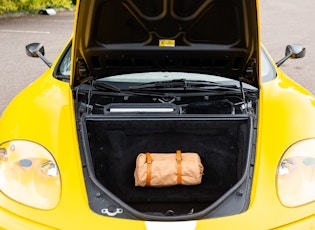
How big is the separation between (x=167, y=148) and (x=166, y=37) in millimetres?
685

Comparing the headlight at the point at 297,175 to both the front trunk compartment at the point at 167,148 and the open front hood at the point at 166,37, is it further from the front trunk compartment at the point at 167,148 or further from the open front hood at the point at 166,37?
the open front hood at the point at 166,37

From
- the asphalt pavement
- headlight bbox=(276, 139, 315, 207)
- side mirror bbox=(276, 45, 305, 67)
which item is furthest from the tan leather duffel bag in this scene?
→ the asphalt pavement

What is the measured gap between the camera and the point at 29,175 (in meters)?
2.48

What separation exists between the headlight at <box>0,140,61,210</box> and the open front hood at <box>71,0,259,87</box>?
624 millimetres

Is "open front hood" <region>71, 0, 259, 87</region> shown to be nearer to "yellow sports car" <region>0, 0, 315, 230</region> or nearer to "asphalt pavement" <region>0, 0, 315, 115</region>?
"yellow sports car" <region>0, 0, 315, 230</region>

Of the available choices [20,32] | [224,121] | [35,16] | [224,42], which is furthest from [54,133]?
[35,16]

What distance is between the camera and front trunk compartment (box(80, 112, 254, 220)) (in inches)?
112

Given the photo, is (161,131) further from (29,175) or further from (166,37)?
(29,175)

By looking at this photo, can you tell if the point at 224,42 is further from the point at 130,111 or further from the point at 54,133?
the point at 54,133

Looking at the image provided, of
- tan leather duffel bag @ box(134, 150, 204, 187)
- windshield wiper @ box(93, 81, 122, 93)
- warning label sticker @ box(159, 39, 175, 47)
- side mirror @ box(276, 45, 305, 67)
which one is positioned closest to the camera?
tan leather duffel bag @ box(134, 150, 204, 187)

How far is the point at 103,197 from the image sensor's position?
2.38 m

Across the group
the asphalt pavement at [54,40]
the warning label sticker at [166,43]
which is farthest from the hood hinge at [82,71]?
the asphalt pavement at [54,40]

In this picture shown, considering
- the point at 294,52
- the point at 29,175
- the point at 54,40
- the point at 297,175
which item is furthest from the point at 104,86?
the point at 54,40

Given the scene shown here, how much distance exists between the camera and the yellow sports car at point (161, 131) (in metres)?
2.32
